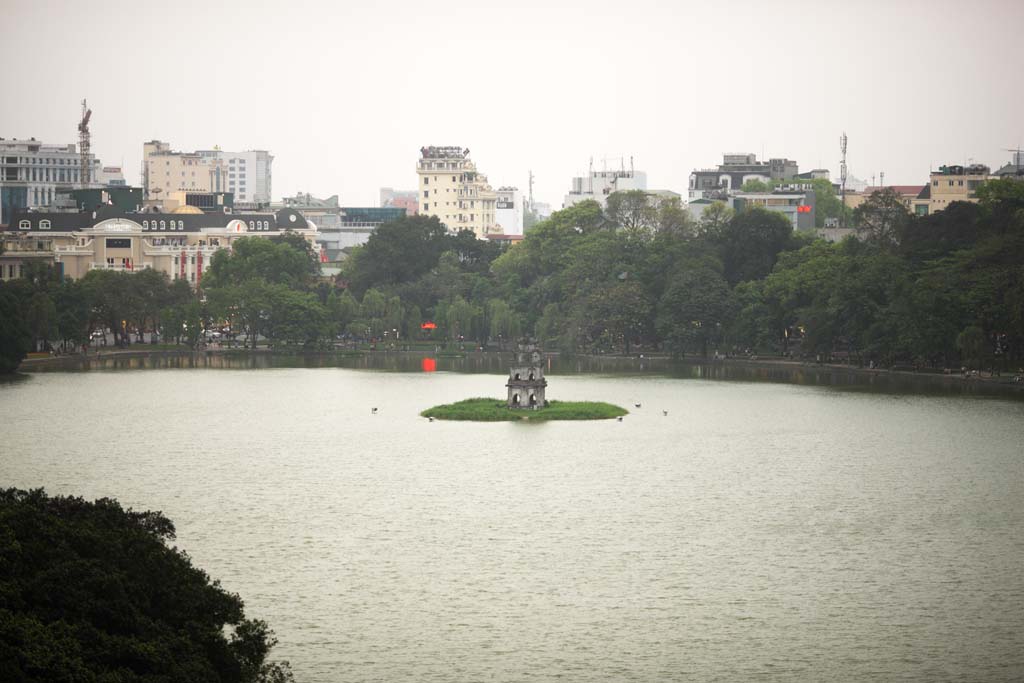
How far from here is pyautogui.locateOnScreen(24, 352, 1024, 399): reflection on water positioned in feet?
281

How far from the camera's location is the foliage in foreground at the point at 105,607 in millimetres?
24484

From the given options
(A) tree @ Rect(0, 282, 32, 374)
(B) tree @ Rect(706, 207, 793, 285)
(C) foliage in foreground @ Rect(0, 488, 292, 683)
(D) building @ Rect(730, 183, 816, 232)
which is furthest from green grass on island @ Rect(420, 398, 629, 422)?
(D) building @ Rect(730, 183, 816, 232)

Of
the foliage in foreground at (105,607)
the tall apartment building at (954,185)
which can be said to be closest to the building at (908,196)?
the tall apartment building at (954,185)

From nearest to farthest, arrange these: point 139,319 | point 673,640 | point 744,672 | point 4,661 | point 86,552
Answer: point 4,661
point 86,552
point 744,672
point 673,640
point 139,319

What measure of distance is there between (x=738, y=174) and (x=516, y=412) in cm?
11318

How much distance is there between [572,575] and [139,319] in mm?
84595

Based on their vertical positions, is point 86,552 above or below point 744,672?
above

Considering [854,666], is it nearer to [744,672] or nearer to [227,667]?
[744,672]

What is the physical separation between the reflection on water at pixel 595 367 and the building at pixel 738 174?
64456 millimetres

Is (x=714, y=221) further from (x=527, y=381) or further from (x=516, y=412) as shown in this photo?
(x=516, y=412)

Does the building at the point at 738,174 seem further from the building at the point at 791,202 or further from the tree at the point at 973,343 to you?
the tree at the point at 973,343

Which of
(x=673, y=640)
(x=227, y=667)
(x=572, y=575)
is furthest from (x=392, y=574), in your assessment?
(x=227, y=667)

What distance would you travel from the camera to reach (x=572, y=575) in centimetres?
3884

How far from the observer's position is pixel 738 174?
179 m
